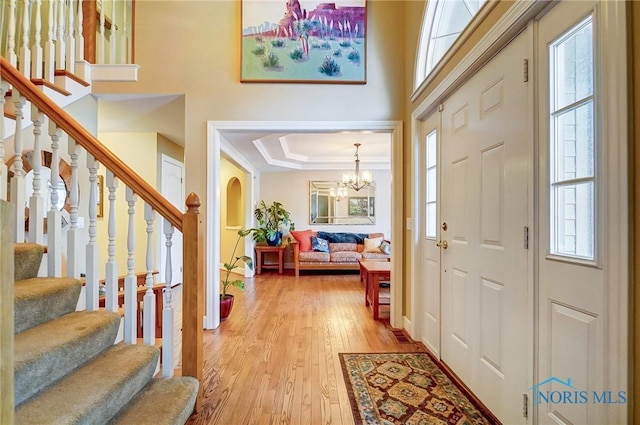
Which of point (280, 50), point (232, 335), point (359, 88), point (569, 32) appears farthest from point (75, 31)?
point (569, 32)

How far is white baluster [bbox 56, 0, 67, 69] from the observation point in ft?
8.05

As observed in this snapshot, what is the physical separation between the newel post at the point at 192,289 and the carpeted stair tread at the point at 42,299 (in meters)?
0.57

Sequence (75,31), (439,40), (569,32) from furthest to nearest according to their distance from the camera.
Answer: (75,31) < (439,40) < (569,32)

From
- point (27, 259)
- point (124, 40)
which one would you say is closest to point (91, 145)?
point (27, 259)

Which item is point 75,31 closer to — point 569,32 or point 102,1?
point 102,1

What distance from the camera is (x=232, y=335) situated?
9.35 ft

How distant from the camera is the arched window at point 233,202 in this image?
6.57 m

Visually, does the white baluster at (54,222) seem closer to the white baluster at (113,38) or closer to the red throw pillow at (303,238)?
the white baluster at (113,38)

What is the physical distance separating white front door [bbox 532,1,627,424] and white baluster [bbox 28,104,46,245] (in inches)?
99.9

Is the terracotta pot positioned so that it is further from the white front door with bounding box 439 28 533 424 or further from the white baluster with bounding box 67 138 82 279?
the white front door with bounding box 439 28 533 424

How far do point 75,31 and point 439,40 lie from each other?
3185 millimetres

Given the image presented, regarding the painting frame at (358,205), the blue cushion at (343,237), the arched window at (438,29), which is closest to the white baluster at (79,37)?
the arched window at (438,29)

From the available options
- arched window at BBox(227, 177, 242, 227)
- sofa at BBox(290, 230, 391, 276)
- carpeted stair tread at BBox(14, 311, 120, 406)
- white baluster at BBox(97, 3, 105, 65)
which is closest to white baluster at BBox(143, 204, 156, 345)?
carpeted stair tread at BBox(14, 311, 120, 406)

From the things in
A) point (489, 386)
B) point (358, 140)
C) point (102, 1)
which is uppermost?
point (102, 1)
